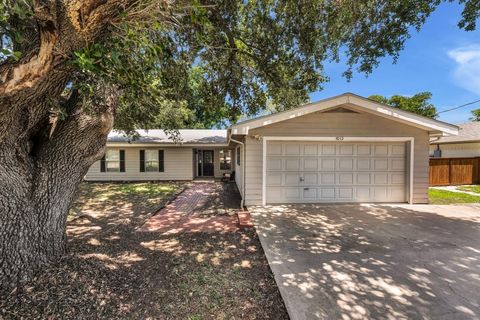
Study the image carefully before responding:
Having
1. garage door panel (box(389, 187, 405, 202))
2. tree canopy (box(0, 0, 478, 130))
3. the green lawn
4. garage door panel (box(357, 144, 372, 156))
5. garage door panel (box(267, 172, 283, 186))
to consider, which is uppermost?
tree canopy (box(0, 0, 478, 130))

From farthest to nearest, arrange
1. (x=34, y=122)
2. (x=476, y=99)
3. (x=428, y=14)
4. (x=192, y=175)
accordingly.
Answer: (x=476, y=99)
(x=192, y=175)
(x=428, y=14)
(x=34, y=122)

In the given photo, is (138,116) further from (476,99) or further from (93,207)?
(476,99)

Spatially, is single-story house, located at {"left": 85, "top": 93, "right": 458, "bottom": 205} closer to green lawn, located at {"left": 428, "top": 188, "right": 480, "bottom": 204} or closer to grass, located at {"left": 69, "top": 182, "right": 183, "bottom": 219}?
green lawn, located at {"left": 428, "top": 188, "right": 480, "bottom": 204}

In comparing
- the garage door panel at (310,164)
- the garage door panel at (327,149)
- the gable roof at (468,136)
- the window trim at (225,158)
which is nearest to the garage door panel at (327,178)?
the garage door panel at (310,164)

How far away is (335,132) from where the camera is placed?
718 cm

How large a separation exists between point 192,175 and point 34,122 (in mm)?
10904

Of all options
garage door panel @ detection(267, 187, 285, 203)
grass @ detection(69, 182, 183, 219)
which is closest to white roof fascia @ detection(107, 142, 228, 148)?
grass @ detection(69, 182, 183, 219)

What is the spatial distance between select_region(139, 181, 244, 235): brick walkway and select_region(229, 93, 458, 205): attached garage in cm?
108

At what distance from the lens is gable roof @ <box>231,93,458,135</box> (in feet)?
21.6

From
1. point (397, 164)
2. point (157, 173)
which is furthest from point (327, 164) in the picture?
point (157, 173)

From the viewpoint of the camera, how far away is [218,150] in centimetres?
1449

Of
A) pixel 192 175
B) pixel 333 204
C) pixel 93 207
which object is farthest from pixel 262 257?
pixel 192 175

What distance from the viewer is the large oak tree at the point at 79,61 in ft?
6.91

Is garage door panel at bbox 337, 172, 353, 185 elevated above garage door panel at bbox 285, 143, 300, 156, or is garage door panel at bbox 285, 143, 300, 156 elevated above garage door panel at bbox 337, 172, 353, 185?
garage door panel at bbox 285, 143, 300, 156
